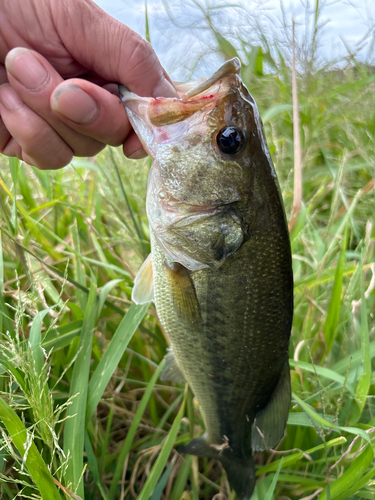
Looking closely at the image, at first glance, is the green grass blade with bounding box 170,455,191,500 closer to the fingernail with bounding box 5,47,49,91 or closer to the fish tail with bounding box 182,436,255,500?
the fish tail with bounding box 182,436,255,500

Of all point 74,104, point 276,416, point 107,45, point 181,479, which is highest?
point 107,45

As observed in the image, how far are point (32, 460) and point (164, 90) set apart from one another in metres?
1.37

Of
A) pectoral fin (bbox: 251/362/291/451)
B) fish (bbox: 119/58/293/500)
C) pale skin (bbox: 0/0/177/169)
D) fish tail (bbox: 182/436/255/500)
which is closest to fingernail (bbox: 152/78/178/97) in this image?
pale skin (bbox: 0/0/177/169)

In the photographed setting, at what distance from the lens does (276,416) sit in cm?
136

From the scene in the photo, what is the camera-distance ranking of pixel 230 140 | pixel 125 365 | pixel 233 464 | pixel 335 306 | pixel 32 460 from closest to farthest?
pixel 32 460, pixel 230 140, pixel 233 464, pixel 335 306, pixel 125 365

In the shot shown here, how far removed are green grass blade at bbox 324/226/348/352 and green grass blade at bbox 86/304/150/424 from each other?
82 cm

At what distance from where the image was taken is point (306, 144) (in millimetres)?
2723

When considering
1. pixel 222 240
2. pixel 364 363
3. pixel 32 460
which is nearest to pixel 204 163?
pixel 222 240

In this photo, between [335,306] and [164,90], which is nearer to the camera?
[164,90]

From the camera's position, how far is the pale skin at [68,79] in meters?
1.24

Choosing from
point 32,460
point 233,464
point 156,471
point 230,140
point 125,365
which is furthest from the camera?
point 125,365

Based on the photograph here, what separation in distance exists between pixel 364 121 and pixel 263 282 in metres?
2.41

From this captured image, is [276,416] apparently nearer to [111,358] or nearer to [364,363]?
[364,363]

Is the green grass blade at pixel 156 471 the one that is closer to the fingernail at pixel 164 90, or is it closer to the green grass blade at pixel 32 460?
the green grass blade at pixel 32 460
